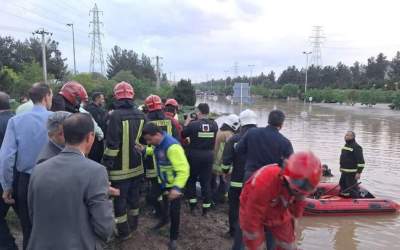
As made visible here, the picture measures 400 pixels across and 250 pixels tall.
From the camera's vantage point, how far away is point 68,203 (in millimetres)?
2467

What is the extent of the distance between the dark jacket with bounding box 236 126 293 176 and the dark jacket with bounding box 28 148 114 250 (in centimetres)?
254

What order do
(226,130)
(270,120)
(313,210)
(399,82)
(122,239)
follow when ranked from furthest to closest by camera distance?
(399,82)
(313,210)
(226,130)
(122,239)
(270,120)

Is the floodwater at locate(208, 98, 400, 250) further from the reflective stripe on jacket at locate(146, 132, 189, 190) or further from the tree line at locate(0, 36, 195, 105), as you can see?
the tree line at locate(0, 36, 195, 105)

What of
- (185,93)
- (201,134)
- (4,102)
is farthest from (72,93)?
(185,93)

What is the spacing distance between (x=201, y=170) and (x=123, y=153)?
1.85 metres

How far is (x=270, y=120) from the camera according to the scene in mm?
4852

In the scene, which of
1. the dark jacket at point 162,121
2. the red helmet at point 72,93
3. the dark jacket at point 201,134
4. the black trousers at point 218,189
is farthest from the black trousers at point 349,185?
the red helmet at point 72,93

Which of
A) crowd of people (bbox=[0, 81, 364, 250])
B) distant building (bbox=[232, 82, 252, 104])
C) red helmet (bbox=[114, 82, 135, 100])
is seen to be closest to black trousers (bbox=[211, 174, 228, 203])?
crowd of people (bbox=[0, 81, 364, 250])

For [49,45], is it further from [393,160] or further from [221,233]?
[221,233]

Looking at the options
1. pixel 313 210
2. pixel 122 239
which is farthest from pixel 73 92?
pixel 313 210

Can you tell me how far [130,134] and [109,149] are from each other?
31cm

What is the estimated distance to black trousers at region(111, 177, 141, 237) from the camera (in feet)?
16.6

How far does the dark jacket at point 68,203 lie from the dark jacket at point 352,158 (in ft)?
24.6

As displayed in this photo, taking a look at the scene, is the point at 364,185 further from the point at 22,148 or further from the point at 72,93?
the point at 22,148
